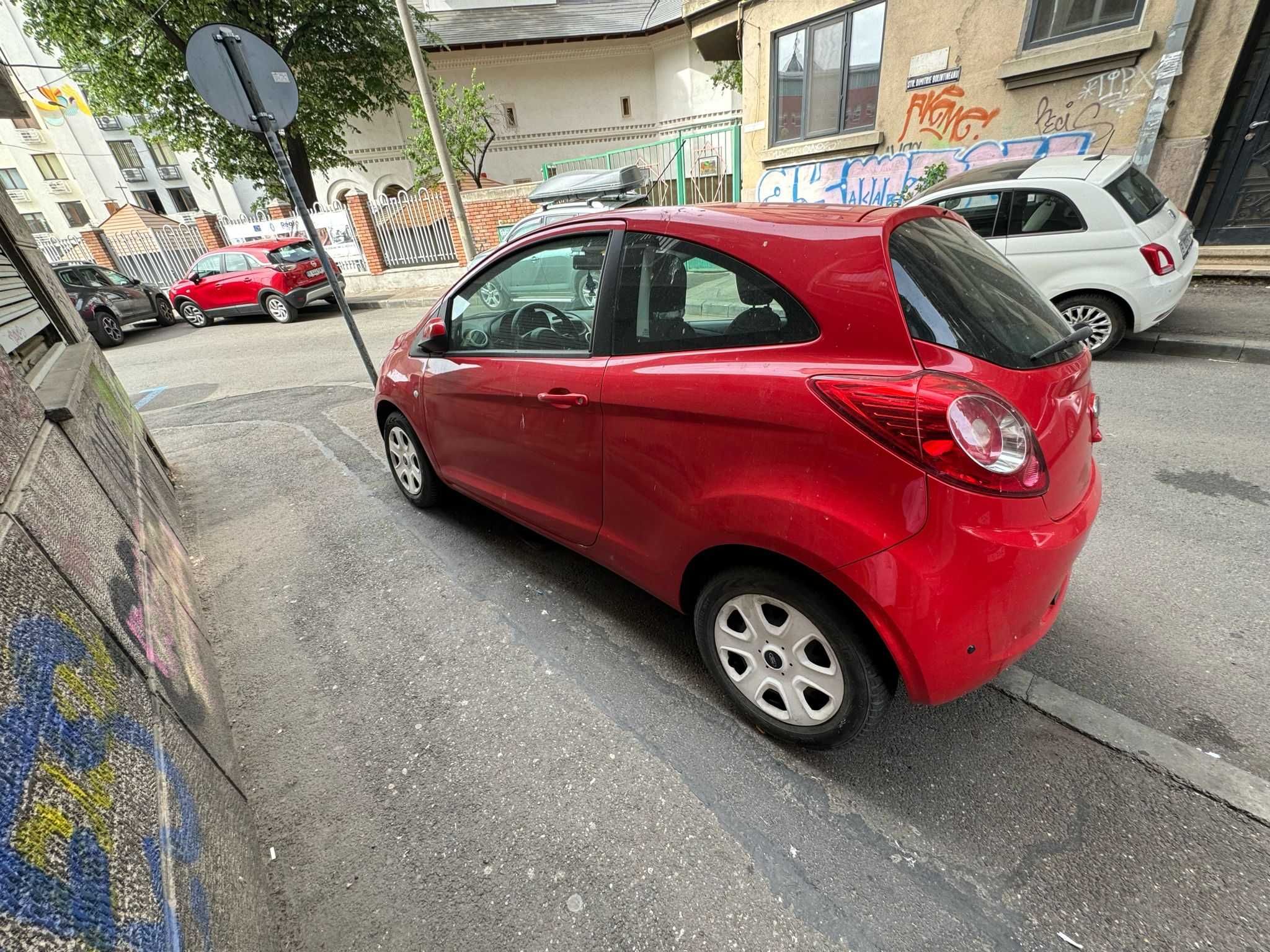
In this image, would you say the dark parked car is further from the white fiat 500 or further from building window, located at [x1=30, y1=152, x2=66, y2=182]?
building window, located at [x1=30, y1=152, x2=66, y2=182]

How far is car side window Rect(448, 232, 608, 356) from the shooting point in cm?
217

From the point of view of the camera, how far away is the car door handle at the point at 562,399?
2.08 meters

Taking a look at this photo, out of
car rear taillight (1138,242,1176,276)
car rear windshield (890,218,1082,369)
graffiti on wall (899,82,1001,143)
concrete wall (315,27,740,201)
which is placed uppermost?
concrete wall (315,27,740,201)

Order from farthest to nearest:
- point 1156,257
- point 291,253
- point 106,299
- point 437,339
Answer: point 291,253
point 106,299
point 1156,257
point 437,339

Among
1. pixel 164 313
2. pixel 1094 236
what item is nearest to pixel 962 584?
pixel 1094 236

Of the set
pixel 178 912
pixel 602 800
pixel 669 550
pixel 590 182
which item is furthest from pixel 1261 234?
pixel 178 912

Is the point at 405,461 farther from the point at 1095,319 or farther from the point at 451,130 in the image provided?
the point at 451,130

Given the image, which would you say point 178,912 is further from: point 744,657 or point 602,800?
point 744,657

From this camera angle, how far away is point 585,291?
2199 mm

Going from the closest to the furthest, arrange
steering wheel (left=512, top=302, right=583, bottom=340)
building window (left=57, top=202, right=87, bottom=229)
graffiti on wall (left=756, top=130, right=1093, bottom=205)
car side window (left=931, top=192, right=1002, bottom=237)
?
steering wheel (left=512, top=302, right=583, bottom=340) → car side window (left=931, top=192, right=1002, bottom=237) → graffiti on wall (left=756, top=130, right=1093, bottom=205) → building window (left=57, top=202, right=87, bottom=229)

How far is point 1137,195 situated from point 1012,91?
411 centimetres

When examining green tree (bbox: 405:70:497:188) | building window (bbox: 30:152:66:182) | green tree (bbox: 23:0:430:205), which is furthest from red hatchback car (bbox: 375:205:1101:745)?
building window (bbox: 30:152:66:182)

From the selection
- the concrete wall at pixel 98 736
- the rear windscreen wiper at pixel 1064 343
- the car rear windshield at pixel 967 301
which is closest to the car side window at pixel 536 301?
the car rear windshield at pixel 967 301

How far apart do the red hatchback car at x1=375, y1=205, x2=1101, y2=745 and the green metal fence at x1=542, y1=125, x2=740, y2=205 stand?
11118 mm
